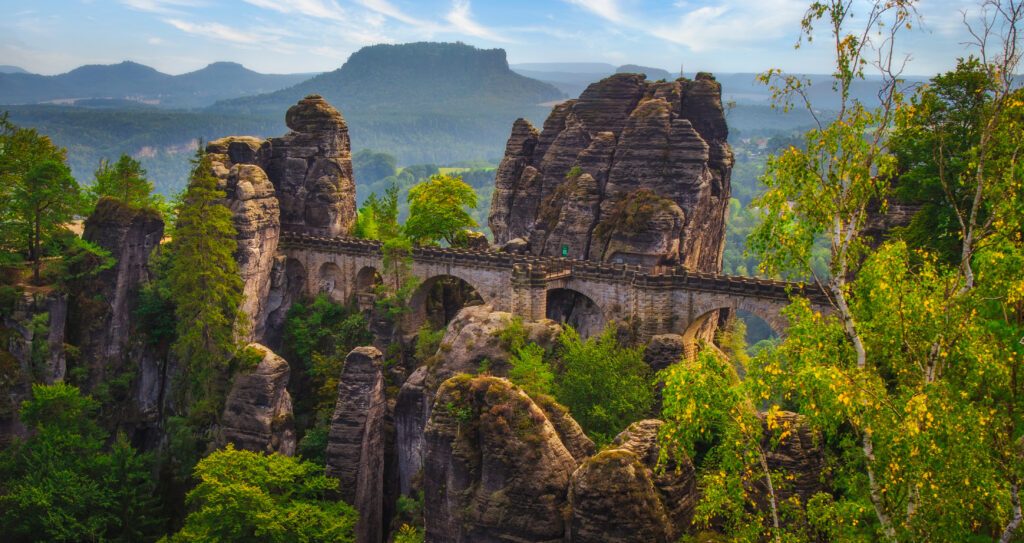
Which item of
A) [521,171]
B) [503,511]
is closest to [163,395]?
[521,171]

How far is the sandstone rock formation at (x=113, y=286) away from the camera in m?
47.8

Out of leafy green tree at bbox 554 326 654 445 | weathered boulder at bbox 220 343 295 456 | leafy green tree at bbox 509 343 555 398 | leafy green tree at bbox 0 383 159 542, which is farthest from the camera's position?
weathered boulder at bbox 220 343 295 456

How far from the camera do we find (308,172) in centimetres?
5788

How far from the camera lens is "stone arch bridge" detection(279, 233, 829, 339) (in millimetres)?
44000

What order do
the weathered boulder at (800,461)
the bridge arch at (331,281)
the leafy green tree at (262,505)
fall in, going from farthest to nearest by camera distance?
the bridge arch at (331,281), the leafy green tree at (262,505), the weathered boulder at (800,461)

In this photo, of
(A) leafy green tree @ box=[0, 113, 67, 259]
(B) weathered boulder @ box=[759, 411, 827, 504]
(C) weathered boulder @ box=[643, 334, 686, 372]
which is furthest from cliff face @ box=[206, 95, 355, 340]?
(B) weathered boulder @ box=[759, 411, 827, 504]

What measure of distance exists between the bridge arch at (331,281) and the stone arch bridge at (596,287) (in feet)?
2.62

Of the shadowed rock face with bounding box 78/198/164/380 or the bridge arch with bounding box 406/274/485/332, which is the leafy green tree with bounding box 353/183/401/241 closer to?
the bridge arch with bounding box 406/274/485/332

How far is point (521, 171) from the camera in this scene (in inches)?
2547

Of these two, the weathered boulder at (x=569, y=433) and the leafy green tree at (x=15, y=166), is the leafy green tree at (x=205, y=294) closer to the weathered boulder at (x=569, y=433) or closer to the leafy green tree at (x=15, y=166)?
the leafy green tree at (x=15, y=166)

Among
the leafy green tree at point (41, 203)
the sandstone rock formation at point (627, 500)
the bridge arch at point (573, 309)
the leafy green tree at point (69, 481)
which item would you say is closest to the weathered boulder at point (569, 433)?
the sandstone rock formation at point (627, 500)

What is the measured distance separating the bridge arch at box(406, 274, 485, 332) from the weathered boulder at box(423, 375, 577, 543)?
26531 millimetres

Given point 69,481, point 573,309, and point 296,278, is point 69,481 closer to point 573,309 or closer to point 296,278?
point 296,278

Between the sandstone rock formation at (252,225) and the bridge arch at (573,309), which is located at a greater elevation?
the sandstone rock formation at (252,225)
